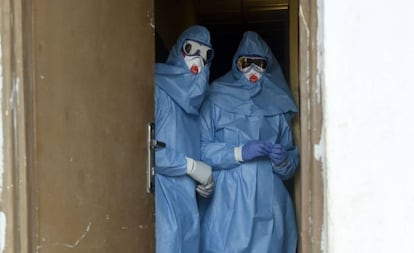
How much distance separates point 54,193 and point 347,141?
1.65ft

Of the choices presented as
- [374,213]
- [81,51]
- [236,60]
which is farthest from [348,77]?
[236,60]

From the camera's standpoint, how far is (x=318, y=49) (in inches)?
42.1

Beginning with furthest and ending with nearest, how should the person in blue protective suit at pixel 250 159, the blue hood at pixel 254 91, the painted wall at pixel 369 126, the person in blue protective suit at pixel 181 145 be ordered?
the blue hood at pixel 254 91
the person in blue protective suit at pixel 250 159
the person in blue protective suit at pixel 181 145
the painted wall at pixel 369 126

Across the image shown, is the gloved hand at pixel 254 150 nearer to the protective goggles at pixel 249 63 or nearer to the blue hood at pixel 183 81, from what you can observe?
the blue hood at pixel 183 81

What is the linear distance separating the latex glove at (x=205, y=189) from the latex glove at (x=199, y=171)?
0.06 ft

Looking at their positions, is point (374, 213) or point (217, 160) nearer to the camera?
point (374, 213)

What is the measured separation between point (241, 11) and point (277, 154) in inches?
86.0

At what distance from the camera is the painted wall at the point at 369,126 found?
1.03 m

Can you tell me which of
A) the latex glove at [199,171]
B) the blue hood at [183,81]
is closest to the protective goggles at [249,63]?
the blue hood at [183,81]

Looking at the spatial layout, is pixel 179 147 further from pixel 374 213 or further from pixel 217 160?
pixel 374 213

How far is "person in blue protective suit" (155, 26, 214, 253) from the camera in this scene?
221 centimetres

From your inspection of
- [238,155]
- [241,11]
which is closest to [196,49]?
[238,155]

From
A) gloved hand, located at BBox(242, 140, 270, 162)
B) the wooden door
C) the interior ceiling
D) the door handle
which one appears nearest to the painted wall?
the wooden door

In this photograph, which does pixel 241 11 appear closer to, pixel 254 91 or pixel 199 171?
pixel 254 91
